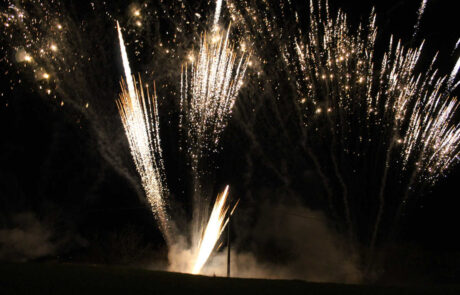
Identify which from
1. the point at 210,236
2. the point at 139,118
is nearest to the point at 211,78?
the point at 139,118

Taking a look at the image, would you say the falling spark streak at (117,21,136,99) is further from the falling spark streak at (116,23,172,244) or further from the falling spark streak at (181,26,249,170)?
the falling spark streak at (181,26,249,170)

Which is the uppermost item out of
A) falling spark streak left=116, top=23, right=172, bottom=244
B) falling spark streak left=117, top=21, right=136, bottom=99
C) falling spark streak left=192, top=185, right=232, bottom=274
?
falling spark streak left=117, top=21, right=136, bottom=99

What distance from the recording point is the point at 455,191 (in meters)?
15.6

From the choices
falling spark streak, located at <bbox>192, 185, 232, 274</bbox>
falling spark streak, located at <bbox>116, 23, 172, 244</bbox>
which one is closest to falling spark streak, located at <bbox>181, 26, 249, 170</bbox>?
falling spark streak, located at <bbox>116, 23, 172, 244</bbox>

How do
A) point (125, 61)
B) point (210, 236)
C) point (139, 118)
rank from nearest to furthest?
point (125, 61), point (139, 118), point (210, 236)

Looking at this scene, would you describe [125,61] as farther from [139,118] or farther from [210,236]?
[210,236]

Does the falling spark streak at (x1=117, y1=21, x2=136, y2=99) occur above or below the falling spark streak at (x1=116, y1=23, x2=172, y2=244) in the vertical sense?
above

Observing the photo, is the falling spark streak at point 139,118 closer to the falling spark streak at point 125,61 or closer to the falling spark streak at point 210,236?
the falling spark streak at point 125,61

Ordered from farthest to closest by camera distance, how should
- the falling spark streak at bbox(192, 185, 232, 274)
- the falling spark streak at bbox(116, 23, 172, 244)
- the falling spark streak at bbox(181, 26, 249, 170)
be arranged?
1. the falling spark streak at bbox(192, 185, 232, 274)
2. the falling spark streak at bbox(116, 23, 172, 244)
3. the falling spark streak at bbox(181, 26, 249, 170)

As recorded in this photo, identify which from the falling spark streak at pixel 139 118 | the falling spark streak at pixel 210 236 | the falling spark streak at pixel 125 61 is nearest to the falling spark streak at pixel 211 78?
the falling spark streak at pixel 139 118

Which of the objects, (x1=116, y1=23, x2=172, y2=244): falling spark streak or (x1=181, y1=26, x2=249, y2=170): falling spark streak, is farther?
(x1=116, y1=23, x2=172, y2=244): falling spark streak

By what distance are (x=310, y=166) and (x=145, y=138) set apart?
Answer: 6.84 meters

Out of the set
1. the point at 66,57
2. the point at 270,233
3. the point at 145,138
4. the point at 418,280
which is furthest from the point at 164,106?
the point at 418,280

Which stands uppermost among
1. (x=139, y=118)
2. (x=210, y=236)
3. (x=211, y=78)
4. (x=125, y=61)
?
(x=125, y=61)
